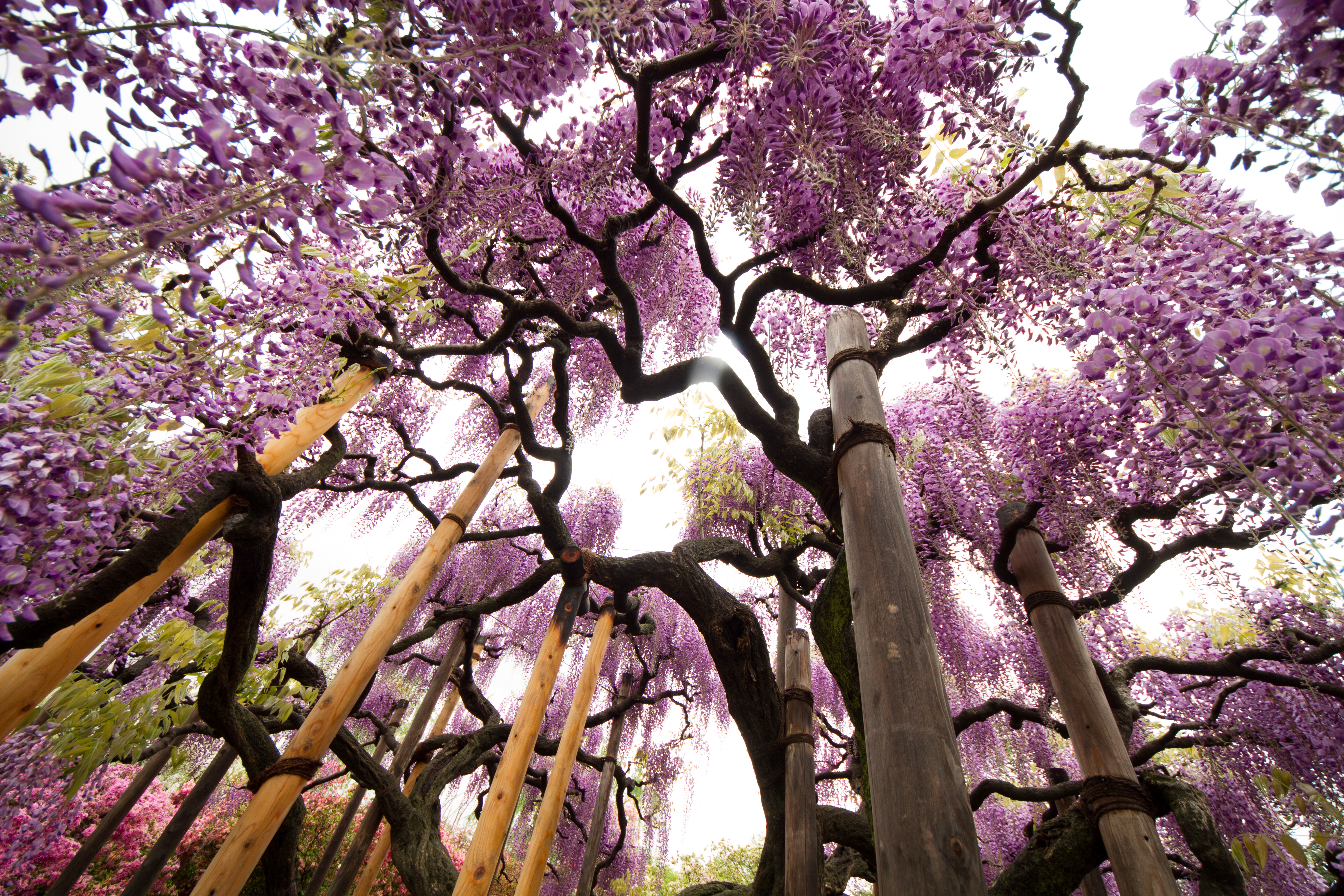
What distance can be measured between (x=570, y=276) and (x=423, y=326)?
133 centimetres

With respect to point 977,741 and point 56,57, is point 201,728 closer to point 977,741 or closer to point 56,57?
point 56,57

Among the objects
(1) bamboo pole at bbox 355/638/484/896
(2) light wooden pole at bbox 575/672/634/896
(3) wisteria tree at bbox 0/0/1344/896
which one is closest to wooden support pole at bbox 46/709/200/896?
(3) wisteria tree at bbox 0/0/1344/896

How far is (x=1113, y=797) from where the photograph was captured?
89.7 inches

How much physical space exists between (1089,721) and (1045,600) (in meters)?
0.57

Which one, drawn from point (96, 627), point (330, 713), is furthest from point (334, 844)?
point (96, 627)

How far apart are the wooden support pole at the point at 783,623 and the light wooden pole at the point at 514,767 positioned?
65.2 inches

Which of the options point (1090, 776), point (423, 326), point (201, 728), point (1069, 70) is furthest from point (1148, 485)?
point (201, 728)

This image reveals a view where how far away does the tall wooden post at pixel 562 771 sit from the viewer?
319cm

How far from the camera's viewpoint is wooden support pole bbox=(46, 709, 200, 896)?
12.4 feet

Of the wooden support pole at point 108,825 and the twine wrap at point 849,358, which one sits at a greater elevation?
the twine wrap at point 849,358

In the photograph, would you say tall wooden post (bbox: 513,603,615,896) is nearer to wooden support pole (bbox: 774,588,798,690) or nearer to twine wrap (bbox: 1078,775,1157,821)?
wooden support pole (bbox: 774,588,798,690)

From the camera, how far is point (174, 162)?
782mm

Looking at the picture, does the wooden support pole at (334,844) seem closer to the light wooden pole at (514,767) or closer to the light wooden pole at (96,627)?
the light wooden pole at (514,767)

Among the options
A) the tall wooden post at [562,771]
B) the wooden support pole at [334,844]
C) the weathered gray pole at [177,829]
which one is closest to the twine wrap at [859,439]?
the tall wooden post at [562,771]
